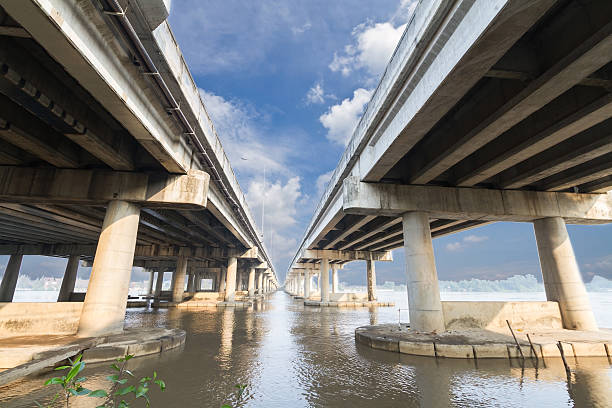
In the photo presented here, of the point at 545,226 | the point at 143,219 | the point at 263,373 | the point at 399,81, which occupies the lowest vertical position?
the point at 263,373

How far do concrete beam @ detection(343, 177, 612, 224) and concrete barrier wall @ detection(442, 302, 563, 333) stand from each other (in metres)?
4.10

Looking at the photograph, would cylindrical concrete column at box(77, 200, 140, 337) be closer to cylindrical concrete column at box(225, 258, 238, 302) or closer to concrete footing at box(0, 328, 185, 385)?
concrete footing at box(0, 328, 185, 385)

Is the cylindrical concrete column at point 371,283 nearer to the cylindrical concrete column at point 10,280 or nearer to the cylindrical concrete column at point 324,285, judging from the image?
the cylindrical concrete column at point 324,285

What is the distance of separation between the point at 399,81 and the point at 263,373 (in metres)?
9.25

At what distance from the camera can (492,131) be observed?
30.5 feet

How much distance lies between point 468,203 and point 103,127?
15.4 m

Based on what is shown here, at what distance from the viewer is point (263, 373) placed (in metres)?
8.07

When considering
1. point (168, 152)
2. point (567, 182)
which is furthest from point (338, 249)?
point (168, 152)

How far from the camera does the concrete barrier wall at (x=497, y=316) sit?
13.2 meters

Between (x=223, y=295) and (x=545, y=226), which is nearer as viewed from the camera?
(x=545, y=226)

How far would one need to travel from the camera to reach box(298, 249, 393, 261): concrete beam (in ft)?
130

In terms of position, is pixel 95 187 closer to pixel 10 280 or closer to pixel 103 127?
pixel 103 127

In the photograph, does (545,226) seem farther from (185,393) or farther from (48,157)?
(48,157)

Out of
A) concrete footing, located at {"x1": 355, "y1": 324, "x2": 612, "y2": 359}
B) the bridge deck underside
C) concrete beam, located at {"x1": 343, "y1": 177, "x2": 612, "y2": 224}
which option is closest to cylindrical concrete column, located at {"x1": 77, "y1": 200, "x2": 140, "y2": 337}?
concrete beam, located at {"x1": 343, "y1": 177, "x2": 612, "y2": 224}
